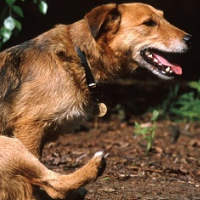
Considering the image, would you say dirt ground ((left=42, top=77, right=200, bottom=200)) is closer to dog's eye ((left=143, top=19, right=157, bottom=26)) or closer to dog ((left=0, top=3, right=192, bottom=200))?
dog ((left=0, top=3, right=192, bottom=200))

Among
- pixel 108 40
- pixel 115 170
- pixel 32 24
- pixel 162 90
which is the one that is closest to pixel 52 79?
pixel 108 40

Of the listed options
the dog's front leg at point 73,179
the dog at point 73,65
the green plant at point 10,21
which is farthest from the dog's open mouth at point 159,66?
the dog's front leg at point 73,179

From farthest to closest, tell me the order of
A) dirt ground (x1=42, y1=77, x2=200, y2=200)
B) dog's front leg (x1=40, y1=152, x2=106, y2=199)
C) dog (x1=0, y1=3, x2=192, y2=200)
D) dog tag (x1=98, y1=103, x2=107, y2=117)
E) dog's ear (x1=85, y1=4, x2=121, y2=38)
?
1. dirt ground (x1=42, y1=77, x2=200, y2=200)
2. dog tag (x1=98, y1=103, x2=107, y2=117)
3. dog's ear (x1=85, y1=4, x2=121, y2=38)
4. dog (x1=0, y1=3, x2=192, y2=200)
5. dog's front leg (x1=40, y1=152, x2=106, y2=199)

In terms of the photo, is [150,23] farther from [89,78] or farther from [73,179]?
[73,179]

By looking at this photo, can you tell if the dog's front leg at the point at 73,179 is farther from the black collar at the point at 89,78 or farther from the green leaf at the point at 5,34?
the green leaf at the point at 5,34

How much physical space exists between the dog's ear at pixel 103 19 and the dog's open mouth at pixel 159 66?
20.6 inches

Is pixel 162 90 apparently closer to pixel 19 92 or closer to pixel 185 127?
pixel 185 127

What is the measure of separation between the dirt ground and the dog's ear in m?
1.86

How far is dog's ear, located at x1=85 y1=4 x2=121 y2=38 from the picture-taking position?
6.14 m

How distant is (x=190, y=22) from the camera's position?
14.9m

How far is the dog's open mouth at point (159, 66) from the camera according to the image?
6.69 m

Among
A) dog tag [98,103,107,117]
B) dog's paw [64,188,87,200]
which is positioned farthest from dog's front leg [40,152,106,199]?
dog tag [98,103,107,117]

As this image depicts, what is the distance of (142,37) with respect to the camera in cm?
A: 664

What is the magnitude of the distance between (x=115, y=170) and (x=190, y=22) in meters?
8.36
